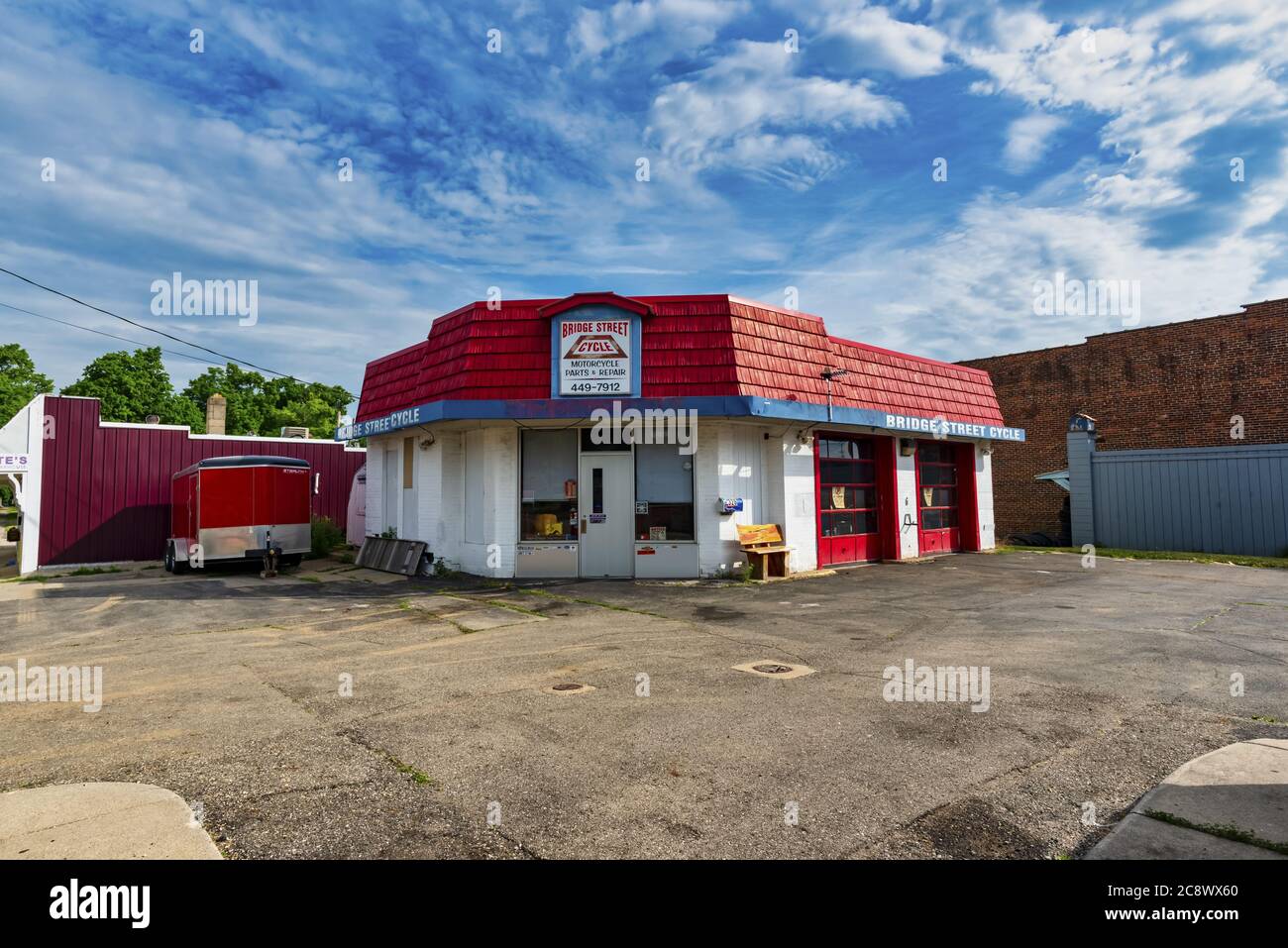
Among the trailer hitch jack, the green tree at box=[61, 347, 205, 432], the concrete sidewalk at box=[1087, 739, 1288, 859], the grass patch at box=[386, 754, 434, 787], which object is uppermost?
the green tree at box=[61, 347, 205, 432]

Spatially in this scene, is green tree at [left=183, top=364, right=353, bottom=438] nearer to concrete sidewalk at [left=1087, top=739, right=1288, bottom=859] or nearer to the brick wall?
the brick wall

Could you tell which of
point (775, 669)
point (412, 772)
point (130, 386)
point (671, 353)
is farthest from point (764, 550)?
point (130, 386)

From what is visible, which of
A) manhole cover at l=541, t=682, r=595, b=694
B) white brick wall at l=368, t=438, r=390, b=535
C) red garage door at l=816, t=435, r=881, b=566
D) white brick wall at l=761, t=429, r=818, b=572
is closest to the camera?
manhole cover at l=541, t=682, r=595, b=694

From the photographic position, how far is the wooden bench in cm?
1462

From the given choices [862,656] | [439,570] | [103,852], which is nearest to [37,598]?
[439,570]

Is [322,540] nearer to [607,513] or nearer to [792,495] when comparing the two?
[607,513]

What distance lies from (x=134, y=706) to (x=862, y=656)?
717 centimetres

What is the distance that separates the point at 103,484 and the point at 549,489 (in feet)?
48.9

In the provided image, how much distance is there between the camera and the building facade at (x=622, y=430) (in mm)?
13891

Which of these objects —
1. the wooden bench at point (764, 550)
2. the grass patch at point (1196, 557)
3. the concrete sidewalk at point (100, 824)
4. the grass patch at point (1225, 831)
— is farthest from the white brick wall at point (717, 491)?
the grass patch at point (1196, 557)

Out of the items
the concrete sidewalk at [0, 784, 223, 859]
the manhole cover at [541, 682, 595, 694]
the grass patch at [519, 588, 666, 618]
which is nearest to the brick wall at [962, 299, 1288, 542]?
the grass patch at [519, 588, 666, 618]

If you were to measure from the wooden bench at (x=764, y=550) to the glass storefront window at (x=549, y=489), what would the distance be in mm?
3771

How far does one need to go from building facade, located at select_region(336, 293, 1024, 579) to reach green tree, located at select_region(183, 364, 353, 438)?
5114 cm

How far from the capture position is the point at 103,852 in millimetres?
3371
